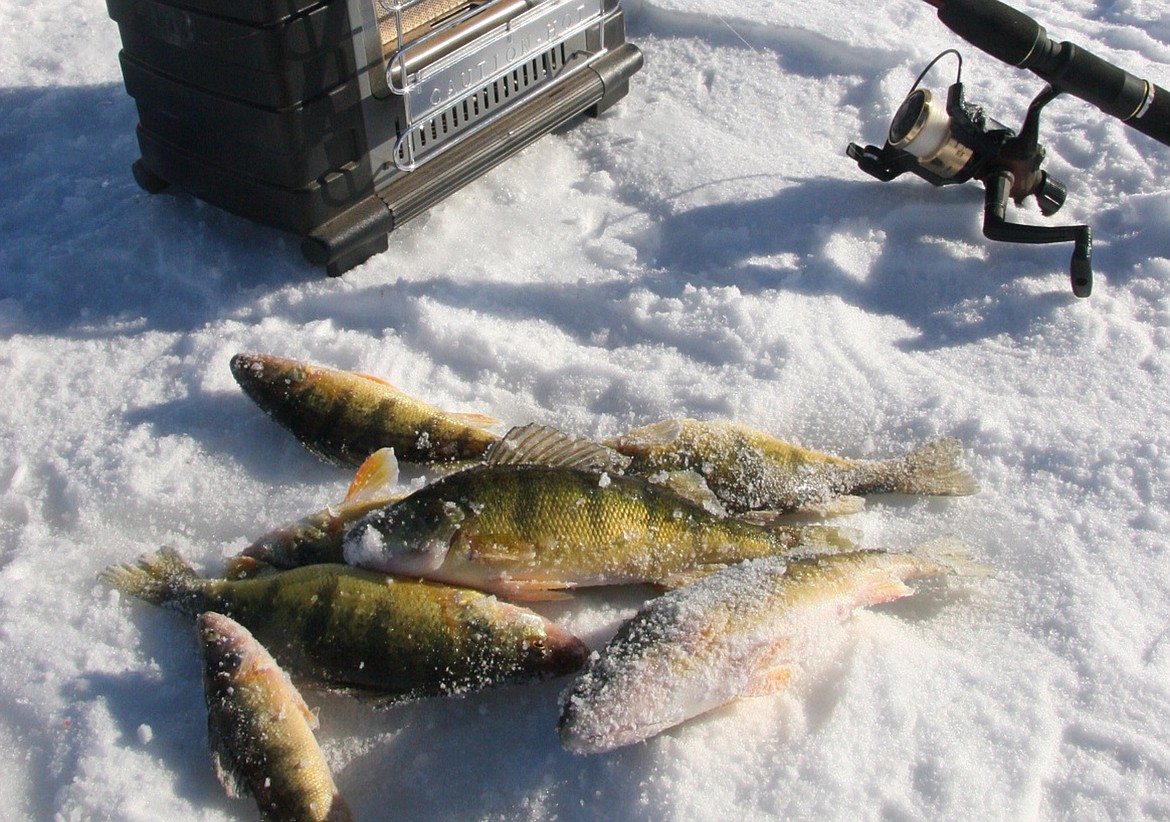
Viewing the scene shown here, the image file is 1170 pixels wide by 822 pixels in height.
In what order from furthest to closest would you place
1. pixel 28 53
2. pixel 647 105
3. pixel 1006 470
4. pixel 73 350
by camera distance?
pixel 28 53
pixel 647 105
pixel 73 350
pixel 1006 470

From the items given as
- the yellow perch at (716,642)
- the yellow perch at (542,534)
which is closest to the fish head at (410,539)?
the yellow perch at (542,534)

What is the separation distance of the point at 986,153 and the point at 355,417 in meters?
2.28

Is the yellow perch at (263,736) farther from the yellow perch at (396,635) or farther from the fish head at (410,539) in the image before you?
the fish head at (410,539)

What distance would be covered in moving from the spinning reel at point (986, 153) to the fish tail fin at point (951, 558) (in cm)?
128

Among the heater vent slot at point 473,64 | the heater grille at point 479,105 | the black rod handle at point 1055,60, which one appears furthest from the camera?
the heater grille at point 479,105

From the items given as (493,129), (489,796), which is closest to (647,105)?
(493,129)

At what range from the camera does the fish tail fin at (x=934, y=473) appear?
2.59 metres

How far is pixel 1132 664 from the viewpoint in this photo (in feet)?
7.30

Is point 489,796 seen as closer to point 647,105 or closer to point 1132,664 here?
point 1132,664

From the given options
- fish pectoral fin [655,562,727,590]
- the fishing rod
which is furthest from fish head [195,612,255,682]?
the fishing rod

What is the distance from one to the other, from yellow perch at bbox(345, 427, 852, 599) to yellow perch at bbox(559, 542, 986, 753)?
0.42ft

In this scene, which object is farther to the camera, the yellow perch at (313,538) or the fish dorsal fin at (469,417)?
the fish dorsal fin at (469,417)

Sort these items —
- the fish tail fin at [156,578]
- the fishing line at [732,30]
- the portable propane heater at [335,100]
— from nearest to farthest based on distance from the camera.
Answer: the fish tail fin at [156,578]
the portable propane heater at [335,100]
the fishing line at [732,30]

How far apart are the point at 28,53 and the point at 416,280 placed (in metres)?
2.61
